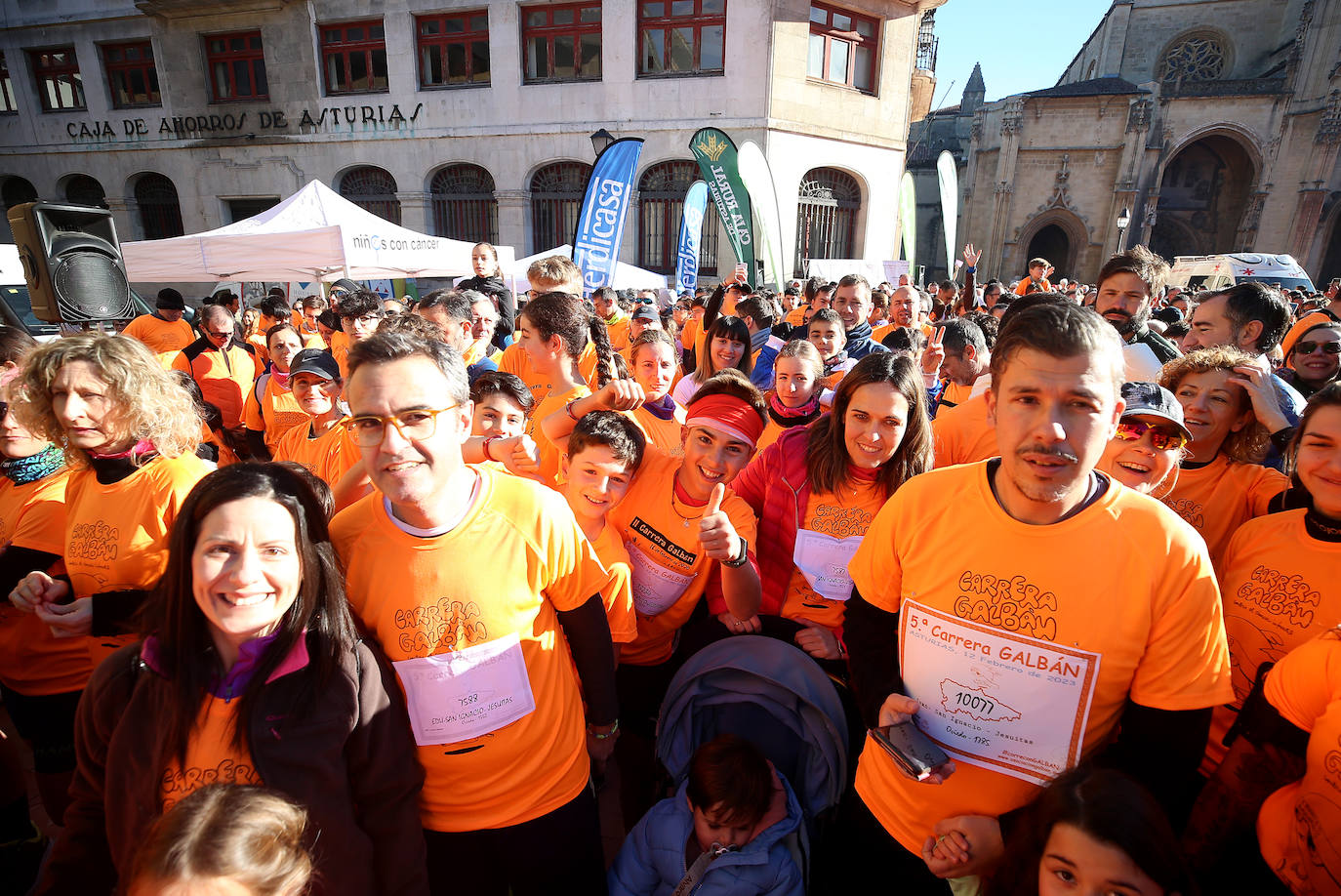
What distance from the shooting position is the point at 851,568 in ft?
5.63

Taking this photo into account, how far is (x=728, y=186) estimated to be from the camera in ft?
33.4

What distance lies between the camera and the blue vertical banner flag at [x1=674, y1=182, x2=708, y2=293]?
412 inches

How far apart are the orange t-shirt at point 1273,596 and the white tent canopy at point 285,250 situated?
890cm

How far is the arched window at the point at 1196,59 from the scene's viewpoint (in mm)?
28734

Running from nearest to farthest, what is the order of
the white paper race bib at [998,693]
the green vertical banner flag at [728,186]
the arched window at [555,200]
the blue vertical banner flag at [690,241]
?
1. the white paper race bib at [998,693]
2. the green vertical banner flag at [728,186]
3. the blue vertical banner flag at [690,241]
4. the arched window at [555,200]

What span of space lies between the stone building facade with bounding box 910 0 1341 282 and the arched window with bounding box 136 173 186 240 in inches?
1195

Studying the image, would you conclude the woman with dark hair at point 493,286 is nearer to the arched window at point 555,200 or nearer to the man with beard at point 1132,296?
the man with beard at point 1132,296

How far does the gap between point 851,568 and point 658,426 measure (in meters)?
1.85

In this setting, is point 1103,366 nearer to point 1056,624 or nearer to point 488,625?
point 1056,624

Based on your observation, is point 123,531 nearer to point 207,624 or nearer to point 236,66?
point 207,624

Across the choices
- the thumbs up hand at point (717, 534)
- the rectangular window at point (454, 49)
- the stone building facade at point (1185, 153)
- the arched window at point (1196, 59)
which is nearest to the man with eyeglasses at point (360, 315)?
the thumbs up hand at point (717, 534)

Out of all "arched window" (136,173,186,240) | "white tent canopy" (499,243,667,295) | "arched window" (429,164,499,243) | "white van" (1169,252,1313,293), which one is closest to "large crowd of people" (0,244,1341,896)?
"white tent canopy" (499,243,667,295)

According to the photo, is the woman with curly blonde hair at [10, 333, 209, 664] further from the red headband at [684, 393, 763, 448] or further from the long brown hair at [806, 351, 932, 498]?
the long brown hair at [806, 351, 932, 498]

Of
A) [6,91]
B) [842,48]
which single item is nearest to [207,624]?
[842,48]
